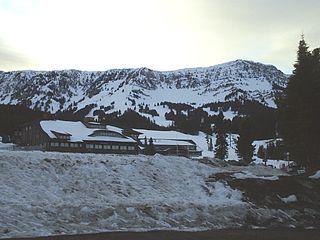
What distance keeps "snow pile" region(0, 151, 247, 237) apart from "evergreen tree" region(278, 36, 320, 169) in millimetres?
9156

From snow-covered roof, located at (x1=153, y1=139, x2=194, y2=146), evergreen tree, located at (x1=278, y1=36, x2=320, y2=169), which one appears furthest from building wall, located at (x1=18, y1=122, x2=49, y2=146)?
evergreen tree, located at (x1=278, y1=36, x2=320, y2=169)

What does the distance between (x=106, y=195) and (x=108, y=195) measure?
0.11m

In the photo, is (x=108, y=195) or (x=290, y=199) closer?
A: (x=108, y=195)

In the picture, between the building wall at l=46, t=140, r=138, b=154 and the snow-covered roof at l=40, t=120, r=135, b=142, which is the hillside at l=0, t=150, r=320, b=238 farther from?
the snow-covered roof at l=40, t=120, r=135, b=142

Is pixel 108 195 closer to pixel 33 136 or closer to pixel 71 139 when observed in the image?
pixel 71 139

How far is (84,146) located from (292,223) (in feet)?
302

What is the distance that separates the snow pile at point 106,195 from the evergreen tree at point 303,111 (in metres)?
9.16

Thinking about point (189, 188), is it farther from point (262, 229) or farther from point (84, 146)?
point (84, 146)

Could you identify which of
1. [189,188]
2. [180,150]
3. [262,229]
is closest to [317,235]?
[262,229]

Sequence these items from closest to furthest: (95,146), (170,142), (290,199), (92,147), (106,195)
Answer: (106,195), (290,199), (92,147), (95,146), (170,142)

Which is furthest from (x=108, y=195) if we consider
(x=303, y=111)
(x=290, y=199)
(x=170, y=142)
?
(x=170, y=142)

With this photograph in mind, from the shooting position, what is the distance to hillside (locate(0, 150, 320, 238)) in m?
17.2

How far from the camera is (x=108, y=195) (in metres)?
21.4

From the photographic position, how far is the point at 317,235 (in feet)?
56.5
